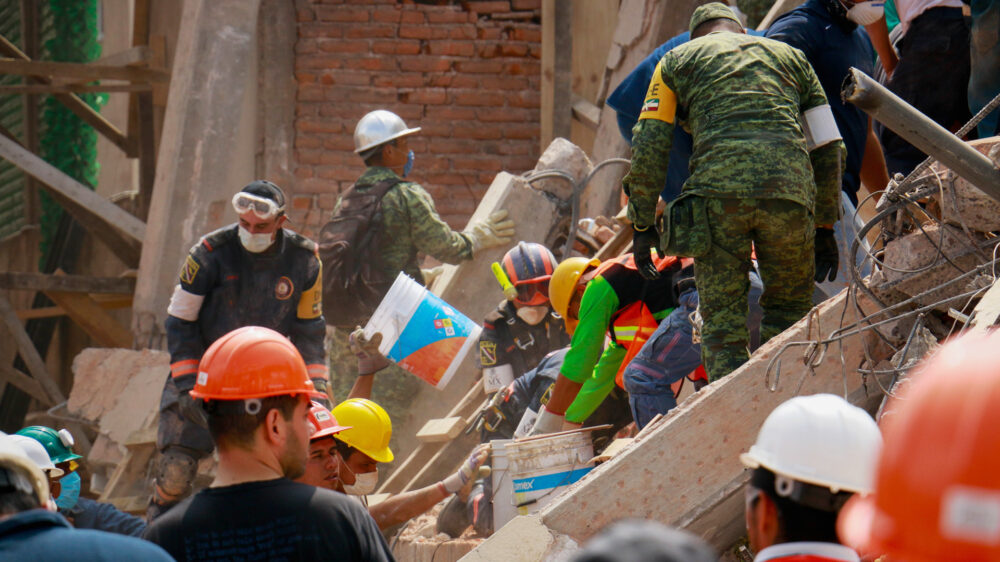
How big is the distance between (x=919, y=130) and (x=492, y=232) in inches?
169

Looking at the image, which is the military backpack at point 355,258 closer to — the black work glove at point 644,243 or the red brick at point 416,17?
the black work glove at point 644,243

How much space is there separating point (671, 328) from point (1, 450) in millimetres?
3174

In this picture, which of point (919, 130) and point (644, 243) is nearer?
point (919, 130)

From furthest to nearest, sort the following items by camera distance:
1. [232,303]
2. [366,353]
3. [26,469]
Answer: [366,353] < [232,303] < [26,469]

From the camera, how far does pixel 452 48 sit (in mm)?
9828

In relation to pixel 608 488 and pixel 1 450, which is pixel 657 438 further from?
pixel 1 450

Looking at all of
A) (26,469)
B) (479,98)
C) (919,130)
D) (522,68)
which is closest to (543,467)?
(919,130)

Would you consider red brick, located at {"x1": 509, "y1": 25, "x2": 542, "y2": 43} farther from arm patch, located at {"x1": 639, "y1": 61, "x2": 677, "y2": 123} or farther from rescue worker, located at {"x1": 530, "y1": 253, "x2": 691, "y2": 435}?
arm patch, located at {"x1": 639, "y1": 61, "x2": 677, "y2": 123}

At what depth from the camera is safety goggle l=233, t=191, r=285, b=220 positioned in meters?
5.52

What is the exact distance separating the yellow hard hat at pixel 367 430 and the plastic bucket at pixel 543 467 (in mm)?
516

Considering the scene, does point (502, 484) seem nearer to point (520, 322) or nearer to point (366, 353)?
point (520, 322)

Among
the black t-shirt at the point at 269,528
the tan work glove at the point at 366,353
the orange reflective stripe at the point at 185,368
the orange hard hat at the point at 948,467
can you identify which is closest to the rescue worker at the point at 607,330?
the tan work glove at the point at 366,353

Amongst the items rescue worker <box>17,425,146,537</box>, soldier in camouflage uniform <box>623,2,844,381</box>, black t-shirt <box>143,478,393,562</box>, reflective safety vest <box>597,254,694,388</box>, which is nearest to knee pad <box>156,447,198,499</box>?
rescue worker <box>17,425,146,537</box>

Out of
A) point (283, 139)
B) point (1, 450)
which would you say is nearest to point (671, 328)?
point (1, 450)
